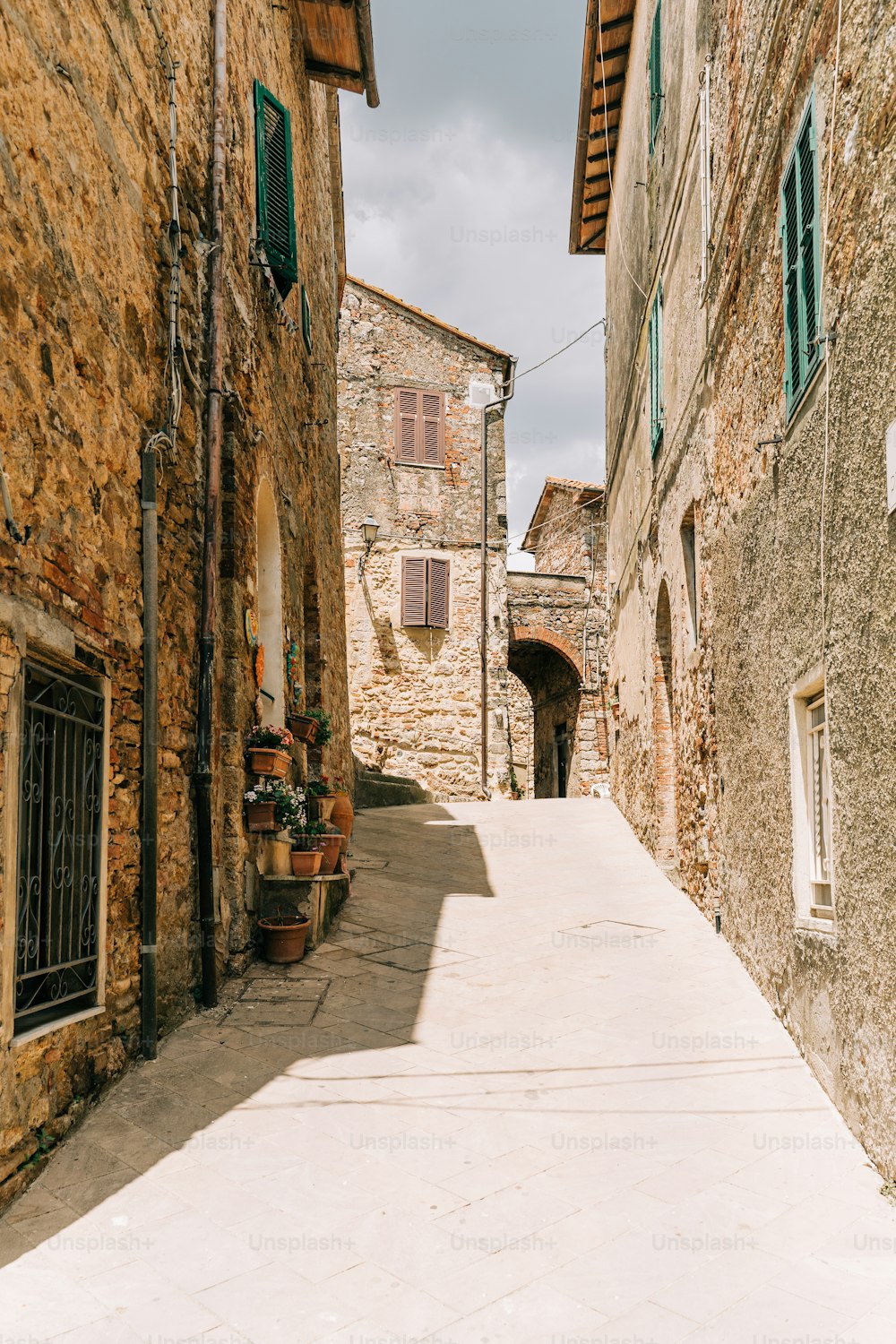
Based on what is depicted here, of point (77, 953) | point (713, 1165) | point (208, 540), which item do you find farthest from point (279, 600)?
point (713, 1165)

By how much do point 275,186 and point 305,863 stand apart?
17.2 feet

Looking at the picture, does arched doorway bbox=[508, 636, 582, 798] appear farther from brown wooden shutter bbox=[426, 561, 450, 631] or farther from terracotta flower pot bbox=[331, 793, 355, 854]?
terracotta flower pot bbox=[331, 793, 355, 854]

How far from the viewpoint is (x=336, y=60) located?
10.8m

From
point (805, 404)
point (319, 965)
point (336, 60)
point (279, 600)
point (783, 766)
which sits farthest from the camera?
point (336, 60)

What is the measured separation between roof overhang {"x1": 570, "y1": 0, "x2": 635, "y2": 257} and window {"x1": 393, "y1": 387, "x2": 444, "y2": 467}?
11.8 ft

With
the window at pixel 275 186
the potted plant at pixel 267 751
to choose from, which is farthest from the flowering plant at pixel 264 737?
the window at pixel 275 186

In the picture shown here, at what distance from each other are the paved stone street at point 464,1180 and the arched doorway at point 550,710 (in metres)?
14.3

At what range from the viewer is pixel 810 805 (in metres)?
4.74

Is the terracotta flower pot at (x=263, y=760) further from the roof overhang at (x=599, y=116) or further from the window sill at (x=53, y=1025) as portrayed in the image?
the roof overhang at (x=599, y=116)

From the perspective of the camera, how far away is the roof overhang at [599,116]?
11719 millimetres

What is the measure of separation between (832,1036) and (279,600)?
539 centimetres

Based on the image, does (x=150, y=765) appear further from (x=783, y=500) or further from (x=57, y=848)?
(x=783, y=500)

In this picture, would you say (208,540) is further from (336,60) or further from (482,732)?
(482,732)

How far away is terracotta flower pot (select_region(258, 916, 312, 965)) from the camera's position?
6355 millimetres
